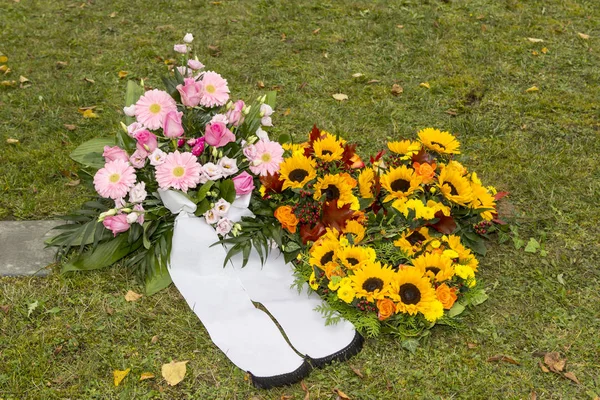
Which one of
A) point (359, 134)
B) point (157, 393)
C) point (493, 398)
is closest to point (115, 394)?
point (157, 393)

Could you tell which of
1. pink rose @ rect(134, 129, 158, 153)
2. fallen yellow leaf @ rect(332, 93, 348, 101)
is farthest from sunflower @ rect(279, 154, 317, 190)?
fallen yellow leaf @ rect(332, 93, 348, 101)

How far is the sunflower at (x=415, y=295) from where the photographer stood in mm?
2654

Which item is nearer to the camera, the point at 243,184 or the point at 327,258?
the point at 327,258

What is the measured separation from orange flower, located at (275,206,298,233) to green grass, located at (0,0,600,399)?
0.68 m

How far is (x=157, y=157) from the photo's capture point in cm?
291

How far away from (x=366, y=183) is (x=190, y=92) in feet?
3.55

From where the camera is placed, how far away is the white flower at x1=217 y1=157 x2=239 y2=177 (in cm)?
301

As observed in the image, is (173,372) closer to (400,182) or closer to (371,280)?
(371,280)

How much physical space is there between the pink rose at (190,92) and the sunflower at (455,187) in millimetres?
1402

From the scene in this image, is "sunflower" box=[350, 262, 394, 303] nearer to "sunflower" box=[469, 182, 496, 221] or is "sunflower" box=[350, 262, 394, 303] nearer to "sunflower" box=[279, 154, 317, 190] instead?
"sunflower" box=[279, 154, 317, 190]

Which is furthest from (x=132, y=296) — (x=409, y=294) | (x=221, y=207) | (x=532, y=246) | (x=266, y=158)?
(x=532, y=246)

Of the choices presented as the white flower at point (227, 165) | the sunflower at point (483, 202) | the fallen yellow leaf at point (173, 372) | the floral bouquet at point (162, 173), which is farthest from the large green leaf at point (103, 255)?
the sunflower at point (483, 202)

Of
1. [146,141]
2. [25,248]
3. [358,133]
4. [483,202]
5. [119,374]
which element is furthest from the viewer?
[358,133]

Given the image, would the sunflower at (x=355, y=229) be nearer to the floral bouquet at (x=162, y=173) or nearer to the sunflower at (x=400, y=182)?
the sunflower at (x=400, y=182)
